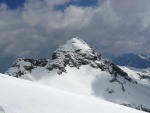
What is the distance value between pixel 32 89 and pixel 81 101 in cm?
281

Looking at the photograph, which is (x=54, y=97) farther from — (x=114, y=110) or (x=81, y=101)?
(x=114, y=110)

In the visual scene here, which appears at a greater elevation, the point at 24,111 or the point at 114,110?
the point at 114,110

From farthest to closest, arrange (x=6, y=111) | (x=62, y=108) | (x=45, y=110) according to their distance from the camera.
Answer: (x=62, y=108) → (x=45, y=110) → (x=6, y=111)

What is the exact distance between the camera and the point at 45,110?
43.8ft

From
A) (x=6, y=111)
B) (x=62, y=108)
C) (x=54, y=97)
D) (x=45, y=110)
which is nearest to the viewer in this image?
(x=6, y=111)

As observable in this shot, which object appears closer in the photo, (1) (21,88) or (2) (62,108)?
(2) (62,108)

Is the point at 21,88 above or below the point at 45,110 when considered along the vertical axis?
above

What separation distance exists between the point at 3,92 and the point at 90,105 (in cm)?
485

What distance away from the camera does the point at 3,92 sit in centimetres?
1452

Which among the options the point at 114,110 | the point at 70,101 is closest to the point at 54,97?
the point at 70,101

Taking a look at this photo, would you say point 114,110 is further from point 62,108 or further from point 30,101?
point 30,101

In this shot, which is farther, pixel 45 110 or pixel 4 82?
pixel 4 82

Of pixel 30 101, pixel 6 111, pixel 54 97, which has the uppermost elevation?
pixel 54 97

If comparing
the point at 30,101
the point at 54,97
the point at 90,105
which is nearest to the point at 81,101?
the point at 90,105
